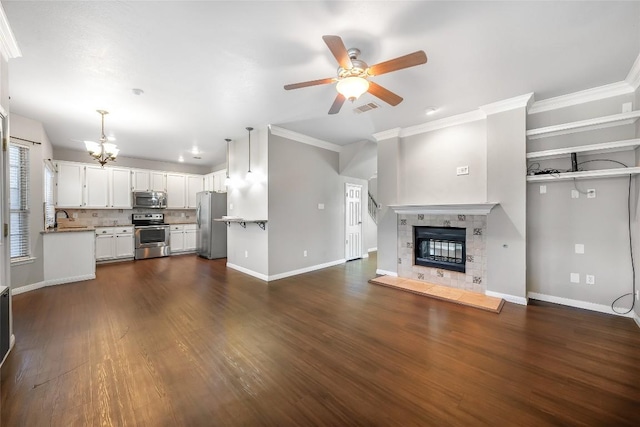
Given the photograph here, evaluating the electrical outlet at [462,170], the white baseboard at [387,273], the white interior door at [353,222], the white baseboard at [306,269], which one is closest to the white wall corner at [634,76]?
the electrical outlet at [462,170]

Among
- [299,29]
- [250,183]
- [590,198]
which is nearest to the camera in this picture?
[299,29]

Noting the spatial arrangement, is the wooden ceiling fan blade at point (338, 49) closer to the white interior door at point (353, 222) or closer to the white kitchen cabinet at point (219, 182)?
the white interior door at point (353, 222)

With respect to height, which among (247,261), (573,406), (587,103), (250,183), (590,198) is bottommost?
(573,406)

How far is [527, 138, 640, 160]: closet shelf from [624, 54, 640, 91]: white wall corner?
0.64 metres

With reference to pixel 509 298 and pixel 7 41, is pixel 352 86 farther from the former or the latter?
pixel 509 298

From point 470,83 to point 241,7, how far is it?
2644 millimetres

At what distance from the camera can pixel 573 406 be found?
165 centimetres

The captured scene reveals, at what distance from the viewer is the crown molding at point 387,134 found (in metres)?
4.60

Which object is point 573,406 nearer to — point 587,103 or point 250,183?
point 587,103

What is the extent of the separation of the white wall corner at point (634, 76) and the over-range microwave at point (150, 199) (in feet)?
29.9

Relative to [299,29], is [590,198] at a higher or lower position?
lower

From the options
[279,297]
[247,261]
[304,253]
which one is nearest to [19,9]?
[279,297]

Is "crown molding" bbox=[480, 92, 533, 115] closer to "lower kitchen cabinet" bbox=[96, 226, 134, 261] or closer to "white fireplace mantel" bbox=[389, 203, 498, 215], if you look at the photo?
"white fireplace mantel" bbox=[389, 203, 498, 215]

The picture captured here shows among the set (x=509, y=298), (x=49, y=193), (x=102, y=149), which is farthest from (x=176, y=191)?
(x=509, y=298)
